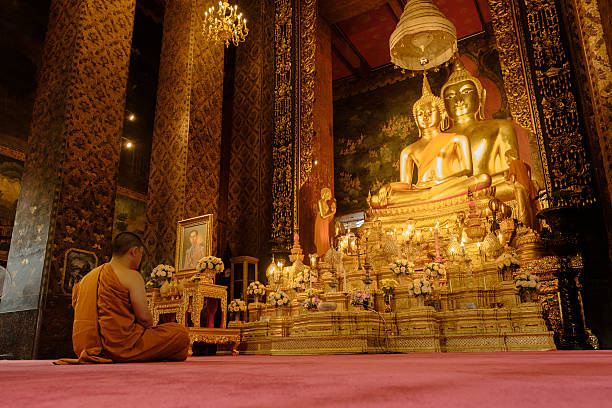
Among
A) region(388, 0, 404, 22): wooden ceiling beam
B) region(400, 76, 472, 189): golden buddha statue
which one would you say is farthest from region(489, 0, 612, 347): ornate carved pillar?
region(388, 0, 404, 22): wooden ceiling beam

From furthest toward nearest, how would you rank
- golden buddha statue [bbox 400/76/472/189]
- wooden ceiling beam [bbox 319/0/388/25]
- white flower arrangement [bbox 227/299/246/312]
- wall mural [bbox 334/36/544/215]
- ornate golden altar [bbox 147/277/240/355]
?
1. wall mural [bbox 334/36/544/215]
2. wooden ceiling beam [bbox 319/0/388/25]
3. golden buddha statue [bbox 400/76/472/189]
4. white flower arrangement [bbox 227/299/246/312]
5. ornate golden altar [bbox 147/277/240/355]

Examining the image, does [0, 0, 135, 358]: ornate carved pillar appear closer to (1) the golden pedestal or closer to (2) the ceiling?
(1) the golden pedestal

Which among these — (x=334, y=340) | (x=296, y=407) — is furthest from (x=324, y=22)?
(x=296, y=407)

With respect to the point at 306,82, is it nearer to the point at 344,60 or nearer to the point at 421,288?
the point at 344,60

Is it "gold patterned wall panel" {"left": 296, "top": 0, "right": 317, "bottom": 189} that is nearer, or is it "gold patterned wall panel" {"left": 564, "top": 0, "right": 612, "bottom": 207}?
"gold patterned wall panel" {"left": 564, "top": 0, "right": 612, "bottom": 207}

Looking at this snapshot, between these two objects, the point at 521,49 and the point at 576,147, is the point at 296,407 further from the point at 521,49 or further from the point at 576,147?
the point at 521,49

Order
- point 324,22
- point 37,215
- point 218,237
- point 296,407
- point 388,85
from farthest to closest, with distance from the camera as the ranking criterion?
point 388,85 → point 324,22 → point 218,237 → point 37,215 → point 296,407

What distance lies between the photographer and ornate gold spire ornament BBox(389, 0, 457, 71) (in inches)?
209

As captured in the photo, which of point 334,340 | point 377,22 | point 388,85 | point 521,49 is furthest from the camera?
point 388,85

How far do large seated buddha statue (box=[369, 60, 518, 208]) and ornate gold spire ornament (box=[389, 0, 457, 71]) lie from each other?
2.10 metres

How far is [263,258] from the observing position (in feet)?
24.7

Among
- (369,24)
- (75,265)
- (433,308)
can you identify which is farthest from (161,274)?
(369,24)

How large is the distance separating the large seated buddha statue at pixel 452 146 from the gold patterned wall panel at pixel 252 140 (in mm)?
1983

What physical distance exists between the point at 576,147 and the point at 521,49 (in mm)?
1767
